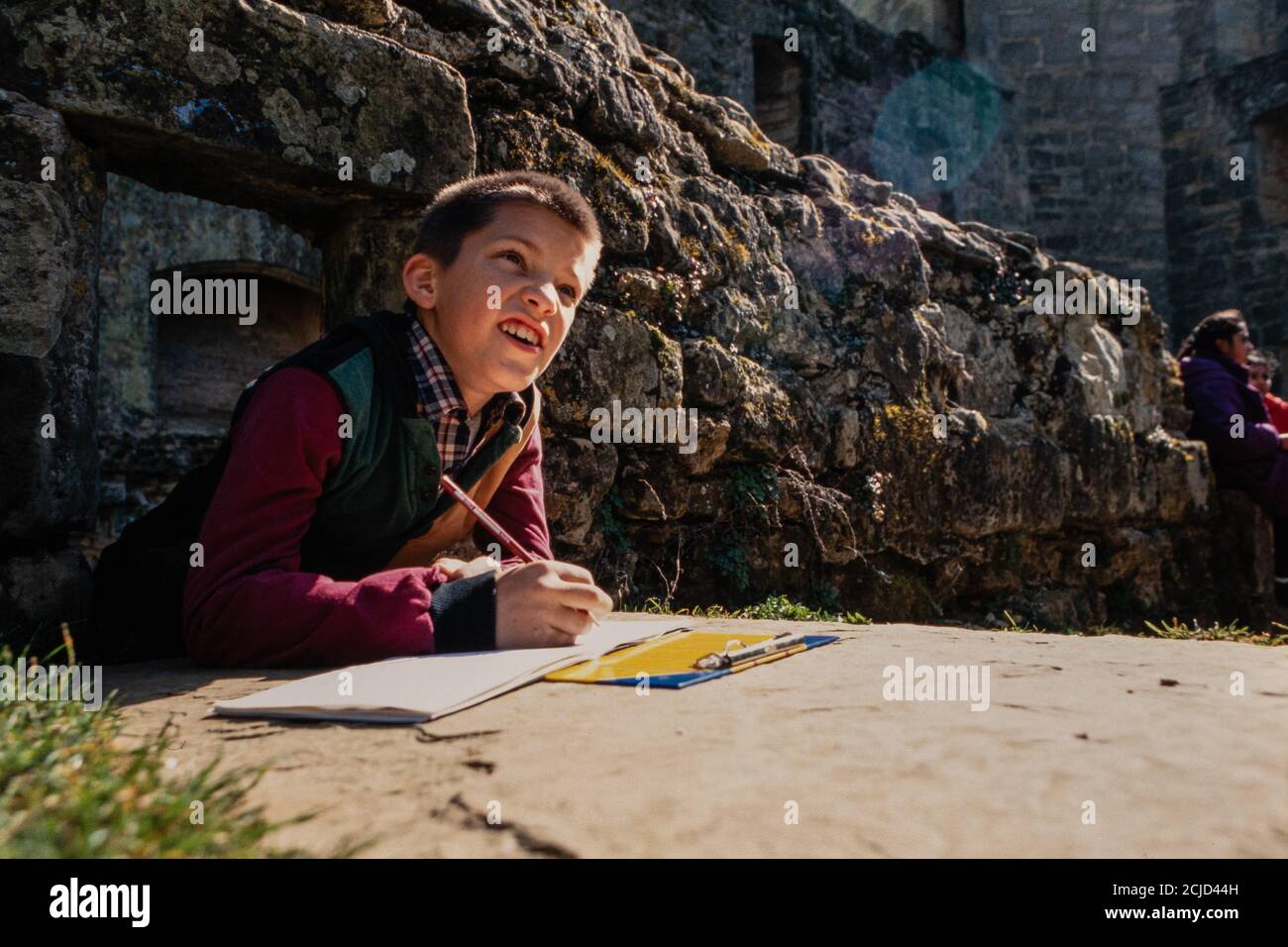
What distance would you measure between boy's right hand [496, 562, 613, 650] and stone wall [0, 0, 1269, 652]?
90 cm

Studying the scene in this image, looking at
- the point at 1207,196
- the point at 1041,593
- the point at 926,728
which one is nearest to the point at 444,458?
the point at 926,728

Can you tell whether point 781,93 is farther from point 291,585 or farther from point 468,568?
point 291,585

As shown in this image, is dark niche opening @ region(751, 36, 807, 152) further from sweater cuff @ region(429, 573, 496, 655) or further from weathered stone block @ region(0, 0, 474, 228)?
sweater cuff @ region(429, 573, 496, 655)

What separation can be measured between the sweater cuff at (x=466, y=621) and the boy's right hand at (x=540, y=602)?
0.01m

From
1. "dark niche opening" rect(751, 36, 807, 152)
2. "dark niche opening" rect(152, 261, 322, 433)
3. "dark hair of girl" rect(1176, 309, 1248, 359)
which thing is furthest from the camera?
"dark niche opening" rect(751, 36, 807, 152)

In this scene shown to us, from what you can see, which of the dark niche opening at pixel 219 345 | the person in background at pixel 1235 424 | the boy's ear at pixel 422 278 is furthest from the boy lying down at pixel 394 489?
the dark niche opening at pixel 219 345

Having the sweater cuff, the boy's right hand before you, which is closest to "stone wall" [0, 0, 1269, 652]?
the sweater cuff

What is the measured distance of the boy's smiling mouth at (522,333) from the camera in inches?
72.5

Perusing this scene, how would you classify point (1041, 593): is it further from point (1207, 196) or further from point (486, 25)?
point (1207, 196)

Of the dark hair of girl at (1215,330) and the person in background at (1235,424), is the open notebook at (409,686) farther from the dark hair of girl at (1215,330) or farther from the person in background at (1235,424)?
the dark hair of girl at (1215,330)

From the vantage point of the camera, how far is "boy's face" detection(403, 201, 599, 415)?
72.4 inches

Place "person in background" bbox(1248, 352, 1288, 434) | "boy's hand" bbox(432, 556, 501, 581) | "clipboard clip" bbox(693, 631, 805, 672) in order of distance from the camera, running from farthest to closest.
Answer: "person in background" bbox(1248, 352, 1288, 434), "boy's hand" bbox(432, 556, 501, 581), "clipboard clip" bbox(693, 631, 805, 672)

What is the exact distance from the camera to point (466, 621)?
1.58 m
